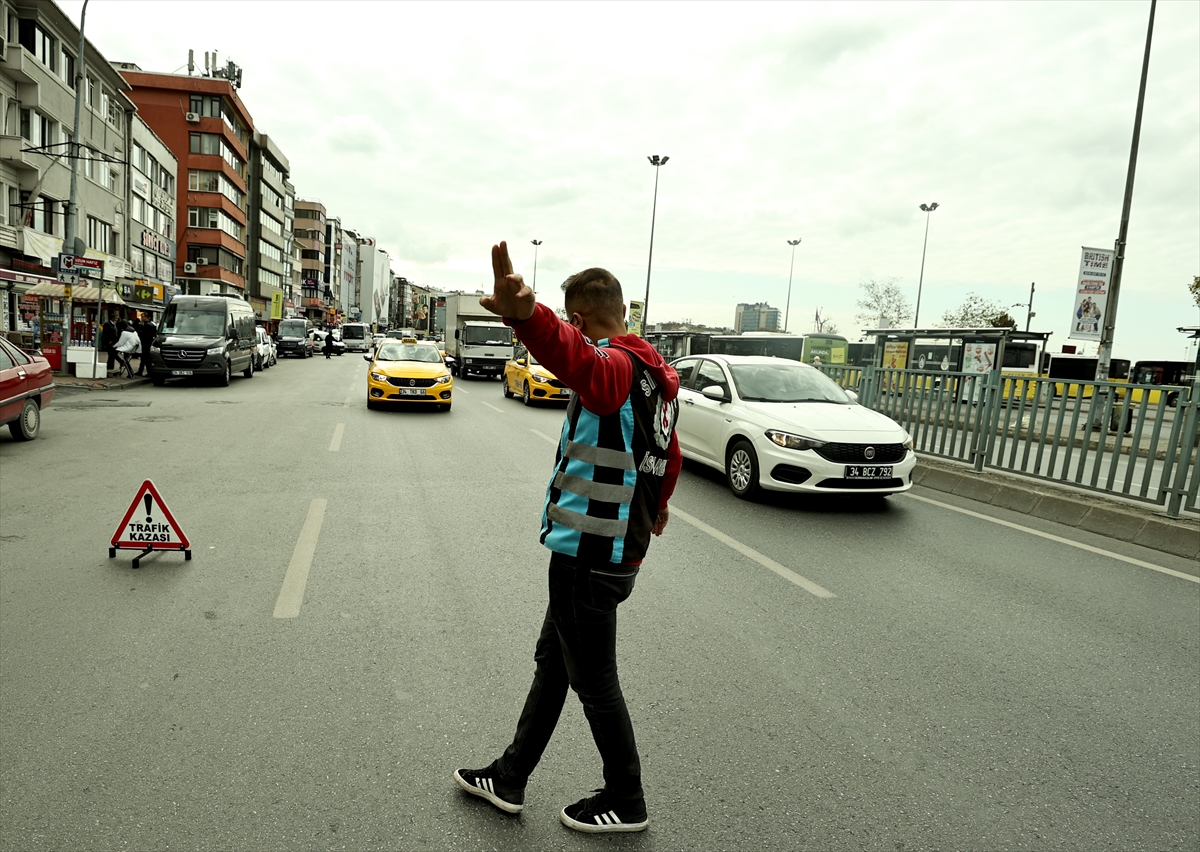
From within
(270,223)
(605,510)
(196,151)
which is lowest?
(605,510)

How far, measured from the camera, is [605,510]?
2.42m

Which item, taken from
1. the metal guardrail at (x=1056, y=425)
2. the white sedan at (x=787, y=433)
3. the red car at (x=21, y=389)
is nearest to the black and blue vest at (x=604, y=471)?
the white sedan at (x=787, y=433)

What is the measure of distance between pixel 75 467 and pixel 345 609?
6.47m

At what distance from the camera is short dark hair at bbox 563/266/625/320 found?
2.46 m

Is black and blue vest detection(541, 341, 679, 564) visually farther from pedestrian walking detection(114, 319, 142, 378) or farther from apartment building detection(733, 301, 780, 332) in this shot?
apartment building detection(733, 301, 780, 332)

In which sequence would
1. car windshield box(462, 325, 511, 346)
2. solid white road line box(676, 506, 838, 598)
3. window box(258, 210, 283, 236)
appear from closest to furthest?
solid white road line box(676, 506, 838, 598) < car windshield box(462, 325, 511, 346) < window box(258, 210, 283, 236)

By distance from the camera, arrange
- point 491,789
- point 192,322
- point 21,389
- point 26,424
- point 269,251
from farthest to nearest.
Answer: point 269,251 < point 192,322 < point 26,424 < point 21,389 < point 491,789

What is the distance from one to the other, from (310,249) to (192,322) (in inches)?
3758

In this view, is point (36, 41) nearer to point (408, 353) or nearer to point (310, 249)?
point (408, 353)

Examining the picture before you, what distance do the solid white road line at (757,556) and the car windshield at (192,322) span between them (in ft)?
63.6

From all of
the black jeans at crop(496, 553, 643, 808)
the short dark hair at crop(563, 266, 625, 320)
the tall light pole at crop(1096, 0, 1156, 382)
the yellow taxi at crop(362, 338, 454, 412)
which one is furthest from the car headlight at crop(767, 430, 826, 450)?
the tall light pole at crop(1096, 0, 1156, 382)

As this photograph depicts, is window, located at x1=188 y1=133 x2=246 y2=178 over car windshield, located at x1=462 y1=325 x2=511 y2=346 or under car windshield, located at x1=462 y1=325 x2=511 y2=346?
over

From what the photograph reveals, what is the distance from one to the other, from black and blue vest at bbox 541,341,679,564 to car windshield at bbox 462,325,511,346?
28769 mm

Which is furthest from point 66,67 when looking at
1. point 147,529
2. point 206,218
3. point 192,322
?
point 147,529
